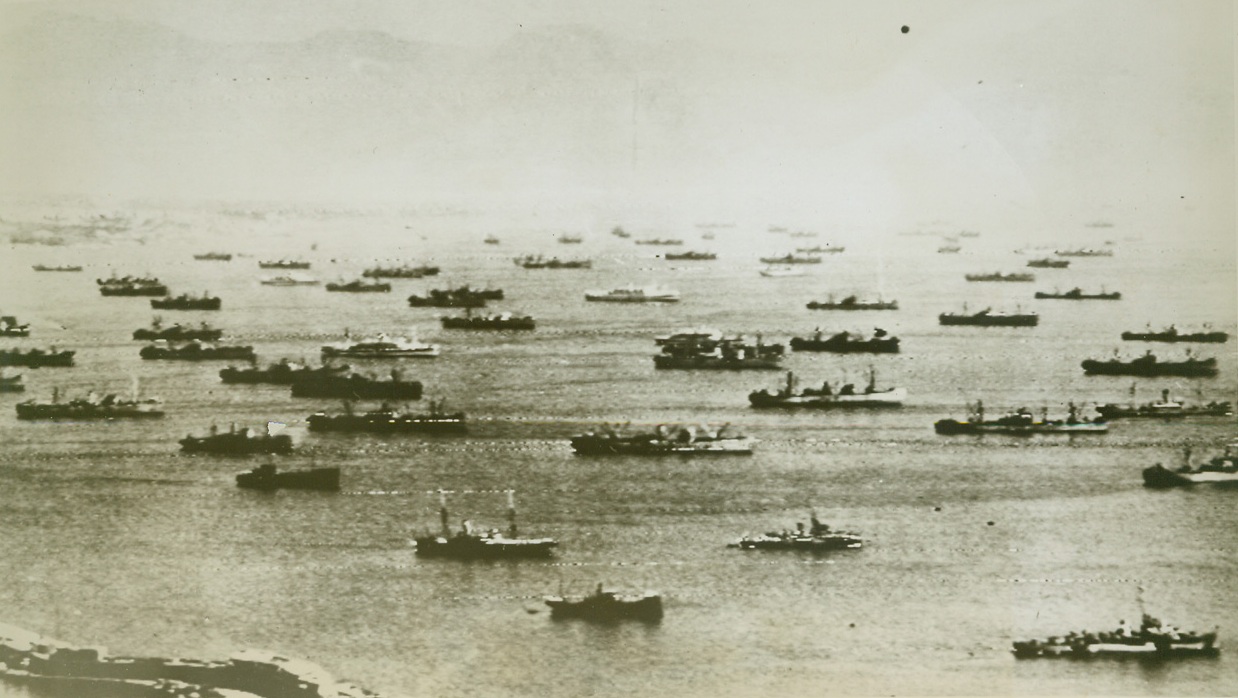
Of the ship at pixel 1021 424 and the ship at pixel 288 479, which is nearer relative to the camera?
the ship at pixel 1021 424

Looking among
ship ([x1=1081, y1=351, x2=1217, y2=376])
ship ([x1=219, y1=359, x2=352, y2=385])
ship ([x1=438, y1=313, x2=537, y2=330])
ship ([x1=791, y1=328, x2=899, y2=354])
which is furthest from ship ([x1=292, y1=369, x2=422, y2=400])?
ship ([x1=1081, y1=351, x2=1217, y2=376])

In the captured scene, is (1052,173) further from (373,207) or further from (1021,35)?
(373,207)

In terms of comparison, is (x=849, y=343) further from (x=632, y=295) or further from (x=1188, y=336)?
(x=1188, y=336)

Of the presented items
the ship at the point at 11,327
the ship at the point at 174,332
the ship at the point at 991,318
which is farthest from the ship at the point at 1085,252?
the ship at the point at 11,327

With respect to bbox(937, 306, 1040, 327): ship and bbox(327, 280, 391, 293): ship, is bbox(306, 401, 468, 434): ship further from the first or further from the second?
bbox(937, 306, 1040, 327): ship

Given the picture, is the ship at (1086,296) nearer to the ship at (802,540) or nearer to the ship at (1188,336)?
the ship at (1188,336)
